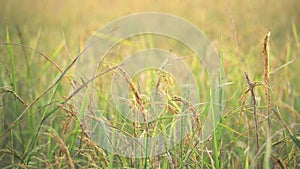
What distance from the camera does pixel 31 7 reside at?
410 cm

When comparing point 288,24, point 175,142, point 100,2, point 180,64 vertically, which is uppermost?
point 100,2

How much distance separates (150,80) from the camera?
6.95 feet

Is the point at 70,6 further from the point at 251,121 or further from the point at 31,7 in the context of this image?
the point at 251,121

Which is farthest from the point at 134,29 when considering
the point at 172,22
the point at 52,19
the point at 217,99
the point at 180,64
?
the point at 217,99

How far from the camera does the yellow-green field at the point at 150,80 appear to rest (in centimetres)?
124

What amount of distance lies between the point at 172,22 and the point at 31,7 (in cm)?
133

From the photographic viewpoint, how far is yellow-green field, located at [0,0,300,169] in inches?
48.8

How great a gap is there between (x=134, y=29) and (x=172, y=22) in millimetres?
727

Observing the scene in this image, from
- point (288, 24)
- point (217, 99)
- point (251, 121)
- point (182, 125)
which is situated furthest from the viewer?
point (288, 24)

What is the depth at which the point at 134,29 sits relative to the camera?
359 cm

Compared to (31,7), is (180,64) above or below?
below

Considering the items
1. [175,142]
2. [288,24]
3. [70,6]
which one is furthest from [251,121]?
[70,6]

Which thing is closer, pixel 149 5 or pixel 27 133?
pixel 27 133

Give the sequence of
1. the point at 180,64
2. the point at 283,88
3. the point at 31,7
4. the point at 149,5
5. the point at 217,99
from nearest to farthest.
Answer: the point at 217,99, the point at 283,88, the point at 180,64, the point at 31,7, the point at 149,5
